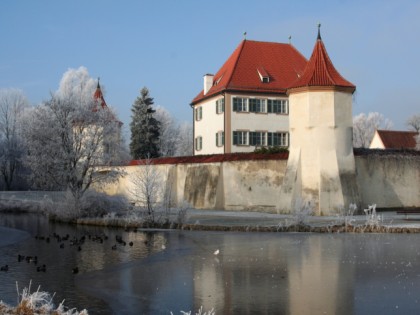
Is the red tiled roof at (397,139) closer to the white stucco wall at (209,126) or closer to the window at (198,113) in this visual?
the window at (198,113)

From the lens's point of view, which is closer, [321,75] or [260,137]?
[321,75]

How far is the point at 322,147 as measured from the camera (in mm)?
28719

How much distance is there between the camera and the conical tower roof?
95.3 feet

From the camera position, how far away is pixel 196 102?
156ft

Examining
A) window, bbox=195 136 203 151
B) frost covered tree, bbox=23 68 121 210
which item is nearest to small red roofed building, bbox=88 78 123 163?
frost covered tree, bbox=23 68 121 210

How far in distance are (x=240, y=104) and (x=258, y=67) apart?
3.98 metres

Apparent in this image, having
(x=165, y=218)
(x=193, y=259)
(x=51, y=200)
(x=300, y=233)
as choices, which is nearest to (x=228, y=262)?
(x=193, y=259)

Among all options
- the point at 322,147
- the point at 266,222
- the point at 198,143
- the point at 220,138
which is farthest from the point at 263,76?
the point at 266,222

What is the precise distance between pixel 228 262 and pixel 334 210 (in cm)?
1497

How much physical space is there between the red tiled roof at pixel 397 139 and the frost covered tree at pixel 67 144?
3874cm

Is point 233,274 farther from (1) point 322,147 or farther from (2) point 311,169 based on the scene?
(1) point 322,147

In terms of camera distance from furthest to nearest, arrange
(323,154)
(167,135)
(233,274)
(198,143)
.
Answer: (167,135)
(198,143)
(323,154)
(233,274)

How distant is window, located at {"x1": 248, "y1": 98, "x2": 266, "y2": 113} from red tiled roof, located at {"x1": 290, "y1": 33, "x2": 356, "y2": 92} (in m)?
11.7

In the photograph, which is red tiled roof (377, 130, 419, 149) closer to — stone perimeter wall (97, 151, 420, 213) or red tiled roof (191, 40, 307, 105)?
red tiled roof (191, 40, 307, 105)
